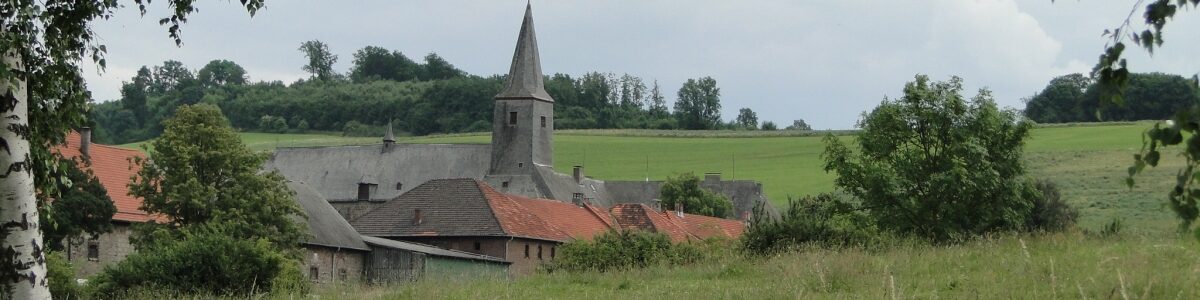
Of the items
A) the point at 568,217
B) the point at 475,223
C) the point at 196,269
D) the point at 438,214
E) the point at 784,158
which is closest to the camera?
the point at 196,269

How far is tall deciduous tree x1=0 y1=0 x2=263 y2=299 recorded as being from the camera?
9992 millimetres

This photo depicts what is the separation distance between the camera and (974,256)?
15578 millimetres

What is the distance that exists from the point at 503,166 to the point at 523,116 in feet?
11.0

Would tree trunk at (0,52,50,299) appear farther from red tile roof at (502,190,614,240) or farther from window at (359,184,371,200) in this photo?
window at (359,184,371,200)

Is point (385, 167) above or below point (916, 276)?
below

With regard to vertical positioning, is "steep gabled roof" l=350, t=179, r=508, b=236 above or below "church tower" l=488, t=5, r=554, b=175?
below

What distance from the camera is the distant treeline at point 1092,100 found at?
98.8 metres

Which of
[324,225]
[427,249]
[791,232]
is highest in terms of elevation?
[791,232]

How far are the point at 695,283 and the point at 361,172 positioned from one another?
3157 inches

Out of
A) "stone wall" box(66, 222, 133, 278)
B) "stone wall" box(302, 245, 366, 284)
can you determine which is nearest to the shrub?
"stone wall" box(302, 245, 366, 284)

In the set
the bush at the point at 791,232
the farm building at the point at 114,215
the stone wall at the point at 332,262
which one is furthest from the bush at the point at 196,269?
the stone wall at the point at 332,262

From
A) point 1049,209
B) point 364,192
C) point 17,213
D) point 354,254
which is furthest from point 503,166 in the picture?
point 17,213

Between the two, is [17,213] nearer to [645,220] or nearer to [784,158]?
[645,220]

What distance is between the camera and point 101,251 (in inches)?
1871
